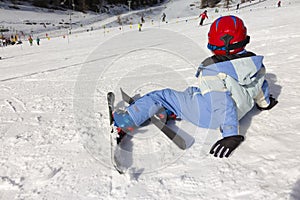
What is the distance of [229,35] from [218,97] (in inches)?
19.9

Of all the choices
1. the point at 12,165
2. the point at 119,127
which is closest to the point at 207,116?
the point at 119,127

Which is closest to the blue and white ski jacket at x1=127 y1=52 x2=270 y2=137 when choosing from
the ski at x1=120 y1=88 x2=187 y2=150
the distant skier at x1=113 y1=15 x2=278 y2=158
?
the distant skier at x1=113 y1=15 x2=278 y2=158

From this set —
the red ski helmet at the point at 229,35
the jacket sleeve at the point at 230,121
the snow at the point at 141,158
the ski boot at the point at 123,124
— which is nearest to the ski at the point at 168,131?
the snow at the point at 141,158

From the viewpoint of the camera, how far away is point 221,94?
70.2 inches

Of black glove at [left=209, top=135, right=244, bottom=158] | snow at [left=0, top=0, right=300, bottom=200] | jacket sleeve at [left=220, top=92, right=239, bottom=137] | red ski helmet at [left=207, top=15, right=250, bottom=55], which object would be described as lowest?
snow at [left=0, top=0, right=300, bottom=200]

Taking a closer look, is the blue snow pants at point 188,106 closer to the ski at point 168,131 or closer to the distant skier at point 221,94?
the distant skier at point 221,94

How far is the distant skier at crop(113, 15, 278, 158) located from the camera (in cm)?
171

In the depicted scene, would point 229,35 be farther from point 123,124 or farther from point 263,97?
point 123,124

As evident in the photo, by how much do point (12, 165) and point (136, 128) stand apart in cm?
106

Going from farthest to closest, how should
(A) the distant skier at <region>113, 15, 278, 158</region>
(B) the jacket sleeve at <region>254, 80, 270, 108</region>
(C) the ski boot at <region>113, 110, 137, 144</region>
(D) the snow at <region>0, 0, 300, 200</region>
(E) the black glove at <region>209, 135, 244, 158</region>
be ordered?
1. (B) the jacket sleeve at <region>254, 80, 270, 108</region>
2. (C) the ski boot at <region>113, 110, 137, 144</region>
3. (A) the distant skier at <region>113, 15, 278, 158</region>
4. (E) the black glove at <region>209, 135, 244, 158</region>
5. (D) the snow at <region>0, 0, 300, 200</region>

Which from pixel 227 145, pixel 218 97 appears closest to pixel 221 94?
pixel 218 97

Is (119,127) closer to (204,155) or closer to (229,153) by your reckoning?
(204,155)

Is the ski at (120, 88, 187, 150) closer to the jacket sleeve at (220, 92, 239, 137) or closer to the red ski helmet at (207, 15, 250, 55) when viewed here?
the jacket sleeve at (220, 92, 239, 137)

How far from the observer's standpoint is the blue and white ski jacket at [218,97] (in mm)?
1762
